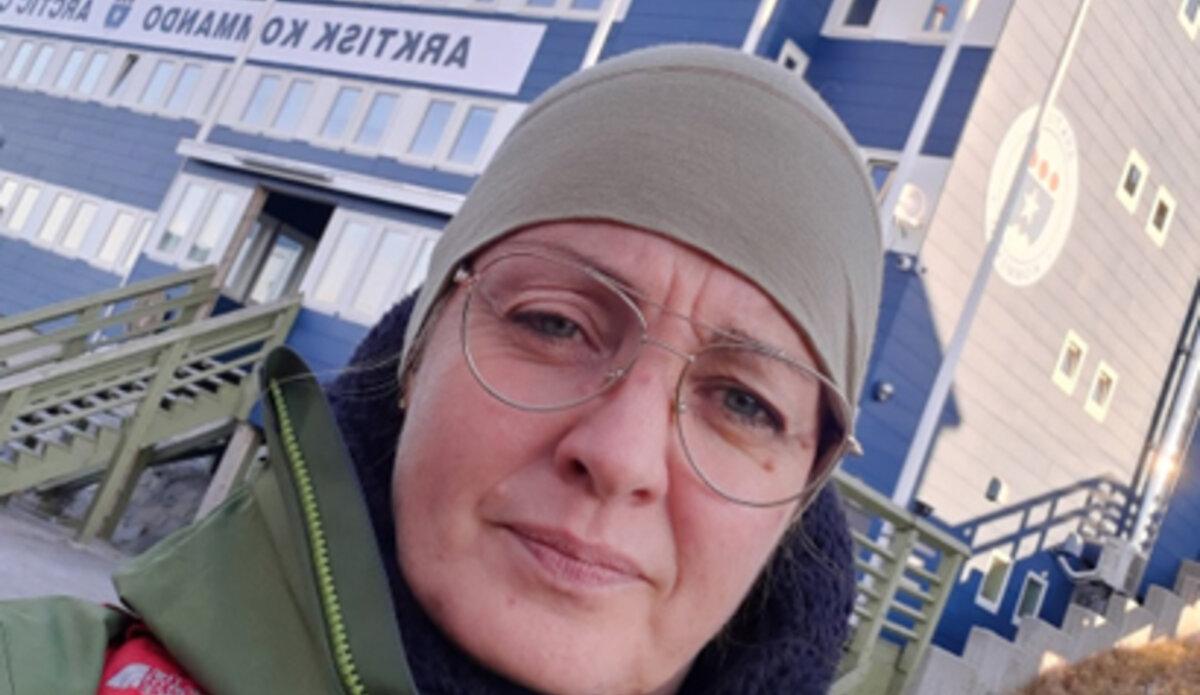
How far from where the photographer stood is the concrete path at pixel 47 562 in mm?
7742

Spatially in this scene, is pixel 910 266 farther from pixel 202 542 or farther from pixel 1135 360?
pixel 202 542

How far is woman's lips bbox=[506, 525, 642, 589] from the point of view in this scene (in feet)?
4.81

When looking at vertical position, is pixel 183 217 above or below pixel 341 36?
below

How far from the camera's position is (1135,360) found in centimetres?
1366

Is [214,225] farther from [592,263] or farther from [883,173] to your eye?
[592,263]

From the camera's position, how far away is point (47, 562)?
8930 millimetres

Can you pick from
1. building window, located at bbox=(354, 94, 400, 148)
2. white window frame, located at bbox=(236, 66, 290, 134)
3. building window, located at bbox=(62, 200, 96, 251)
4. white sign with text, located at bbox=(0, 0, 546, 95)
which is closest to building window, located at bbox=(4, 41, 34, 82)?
white sign with text, located at bbox=(0, 0, 546, 95)

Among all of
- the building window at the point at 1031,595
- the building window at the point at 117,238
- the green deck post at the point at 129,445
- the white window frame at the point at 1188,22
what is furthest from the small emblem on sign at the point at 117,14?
A: the building window at the point at 1031,595

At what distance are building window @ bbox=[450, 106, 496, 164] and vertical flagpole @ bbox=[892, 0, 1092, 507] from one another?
5.16 metres

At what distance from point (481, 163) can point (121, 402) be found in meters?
4.21

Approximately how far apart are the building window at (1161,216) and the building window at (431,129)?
26.5 ft

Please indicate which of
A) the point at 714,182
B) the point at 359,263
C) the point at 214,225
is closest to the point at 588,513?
the point at 714,182

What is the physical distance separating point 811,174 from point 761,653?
782mm

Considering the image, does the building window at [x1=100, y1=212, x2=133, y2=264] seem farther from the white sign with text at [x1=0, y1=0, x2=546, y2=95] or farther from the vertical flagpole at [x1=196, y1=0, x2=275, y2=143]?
the white sign with text at [x1=0, y1=0, x2=546, y2=95]
